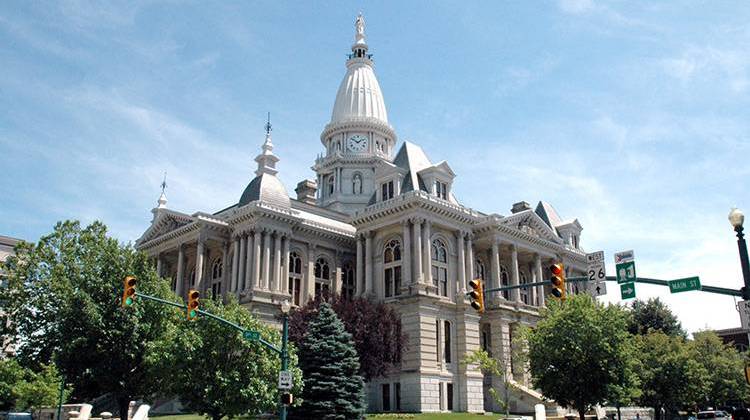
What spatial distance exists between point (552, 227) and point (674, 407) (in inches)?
974

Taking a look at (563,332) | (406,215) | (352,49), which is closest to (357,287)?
(406,215)

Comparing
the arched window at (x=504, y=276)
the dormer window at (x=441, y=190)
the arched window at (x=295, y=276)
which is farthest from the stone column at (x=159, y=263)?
the arched window at (x=504, y=276)

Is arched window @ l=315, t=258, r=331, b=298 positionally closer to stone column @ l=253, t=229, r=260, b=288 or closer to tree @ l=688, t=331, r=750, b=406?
stone column @ l=253, t=229, r=260, b=288

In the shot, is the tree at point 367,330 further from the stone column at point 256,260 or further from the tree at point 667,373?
the tree at point 667,373

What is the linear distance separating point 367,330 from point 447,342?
1000 cm

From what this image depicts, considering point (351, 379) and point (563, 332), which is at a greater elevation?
point (563, 332)

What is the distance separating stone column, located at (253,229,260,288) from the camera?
2273 inches

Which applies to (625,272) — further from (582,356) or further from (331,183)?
(331,183)

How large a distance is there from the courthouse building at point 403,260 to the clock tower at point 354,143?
7433mm

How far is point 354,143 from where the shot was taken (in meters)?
84.8

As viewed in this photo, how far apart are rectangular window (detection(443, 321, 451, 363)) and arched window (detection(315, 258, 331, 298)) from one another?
13.3 metres

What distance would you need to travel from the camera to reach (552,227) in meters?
79.4

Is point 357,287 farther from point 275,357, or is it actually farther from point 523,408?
point 275,357

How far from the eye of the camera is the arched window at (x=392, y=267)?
196 ft
